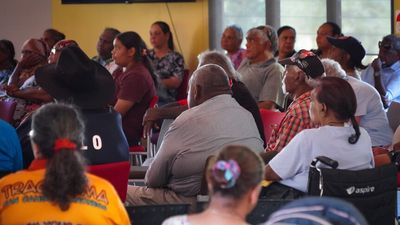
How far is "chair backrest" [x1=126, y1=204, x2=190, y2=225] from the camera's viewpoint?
11.5 feet

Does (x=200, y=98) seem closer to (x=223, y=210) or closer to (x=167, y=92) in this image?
(x=223, y=210)

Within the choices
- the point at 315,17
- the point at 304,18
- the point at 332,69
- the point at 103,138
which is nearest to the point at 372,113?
the point at 332,69

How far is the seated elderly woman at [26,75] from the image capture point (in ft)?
23.4

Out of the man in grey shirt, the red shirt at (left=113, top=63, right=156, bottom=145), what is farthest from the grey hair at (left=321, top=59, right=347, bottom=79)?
the red shirt at (left=113, top=63, right=156, bottom=145)

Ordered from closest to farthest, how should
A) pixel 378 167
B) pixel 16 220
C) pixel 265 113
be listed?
1. pixel 16 220
2. pixel 378 167
3. pixel 265 113

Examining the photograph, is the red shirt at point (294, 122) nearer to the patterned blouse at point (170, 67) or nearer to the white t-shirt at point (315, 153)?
the white t-shirt at point (315, 153)

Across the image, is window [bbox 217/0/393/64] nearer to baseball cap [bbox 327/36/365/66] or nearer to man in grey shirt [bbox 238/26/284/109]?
man in grey shirt [bbox 238/26/284/109]

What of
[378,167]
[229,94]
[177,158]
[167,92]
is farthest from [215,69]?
[167,92]

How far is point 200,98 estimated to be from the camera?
17.2ft

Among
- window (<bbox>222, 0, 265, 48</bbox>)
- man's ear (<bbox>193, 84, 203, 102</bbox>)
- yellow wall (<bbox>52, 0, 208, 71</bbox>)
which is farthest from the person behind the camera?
yellow wall (<bbox>52, 0, 208, 71</bbox>)

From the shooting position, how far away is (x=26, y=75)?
25.0ft

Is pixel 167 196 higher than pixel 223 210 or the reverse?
the reverse

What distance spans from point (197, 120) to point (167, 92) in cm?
411

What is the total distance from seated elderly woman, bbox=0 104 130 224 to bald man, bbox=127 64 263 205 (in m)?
1.74
